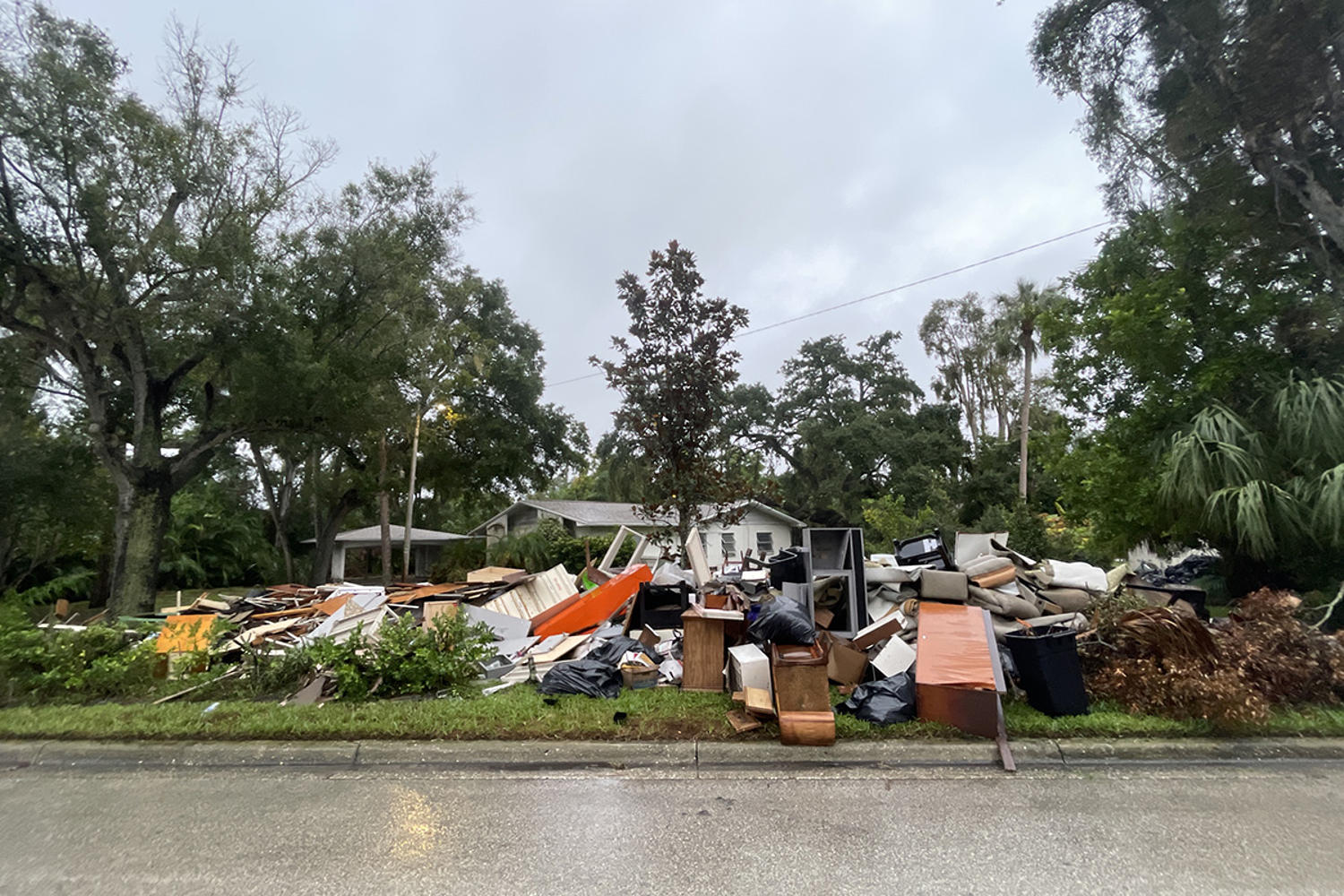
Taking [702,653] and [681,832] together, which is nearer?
[681,832]

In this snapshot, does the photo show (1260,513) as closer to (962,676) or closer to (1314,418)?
(1314,418)

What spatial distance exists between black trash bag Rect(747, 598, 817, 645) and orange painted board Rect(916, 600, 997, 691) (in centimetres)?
88

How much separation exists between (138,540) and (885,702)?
47.3ft

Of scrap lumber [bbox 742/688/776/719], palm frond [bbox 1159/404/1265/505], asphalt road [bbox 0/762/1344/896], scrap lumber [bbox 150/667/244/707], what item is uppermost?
palm frond [bbox 1159/404/1265/505]

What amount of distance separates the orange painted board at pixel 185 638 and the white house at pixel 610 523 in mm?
19471

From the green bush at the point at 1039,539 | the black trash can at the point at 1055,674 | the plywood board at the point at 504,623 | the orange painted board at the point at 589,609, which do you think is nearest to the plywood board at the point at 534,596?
the plywood board at the point at 504,623

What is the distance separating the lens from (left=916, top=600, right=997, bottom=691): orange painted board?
5070mm

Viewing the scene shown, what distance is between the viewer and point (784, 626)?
17.6ft

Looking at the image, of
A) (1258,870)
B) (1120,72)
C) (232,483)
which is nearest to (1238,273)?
(1120,72)

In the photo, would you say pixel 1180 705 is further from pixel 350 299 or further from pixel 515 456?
pixel 515 456

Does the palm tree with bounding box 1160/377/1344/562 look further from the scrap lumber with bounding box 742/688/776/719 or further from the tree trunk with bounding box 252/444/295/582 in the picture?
the tree trunk with bounding box 252/444/295/582

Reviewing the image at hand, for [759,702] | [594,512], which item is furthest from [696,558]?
[594,512]

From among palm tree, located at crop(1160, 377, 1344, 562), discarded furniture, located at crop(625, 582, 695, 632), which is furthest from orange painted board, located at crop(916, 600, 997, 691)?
palm tree, located at crop(1160, 377, 1344, 562)

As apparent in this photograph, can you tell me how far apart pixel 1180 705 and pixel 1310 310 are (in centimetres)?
826
